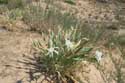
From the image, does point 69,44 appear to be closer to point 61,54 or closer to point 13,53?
point 61,54

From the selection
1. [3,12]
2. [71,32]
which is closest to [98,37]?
[71,32]

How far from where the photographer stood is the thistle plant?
Answer: 4.43m

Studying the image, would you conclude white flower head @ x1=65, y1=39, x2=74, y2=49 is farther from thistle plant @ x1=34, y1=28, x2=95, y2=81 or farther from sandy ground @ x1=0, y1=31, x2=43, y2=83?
sandy ground @ x1=0, y1=31, x2=43, y2=83

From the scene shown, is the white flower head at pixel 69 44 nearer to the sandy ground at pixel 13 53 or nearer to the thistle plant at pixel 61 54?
the thistle plant at pixel 61 54

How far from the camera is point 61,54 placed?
14.8ft

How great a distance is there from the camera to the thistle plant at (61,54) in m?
4.43

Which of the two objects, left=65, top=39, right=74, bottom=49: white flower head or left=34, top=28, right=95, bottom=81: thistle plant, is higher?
left=65, top=39, right=74, bottom=49: white flower head

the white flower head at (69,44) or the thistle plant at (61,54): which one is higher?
the white flower head at (69,44)

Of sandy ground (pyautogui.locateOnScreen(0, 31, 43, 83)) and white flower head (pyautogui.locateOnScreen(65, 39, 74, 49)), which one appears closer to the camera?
sandy ground (pyautogui.locateOnScreen(0, 31, 43, 83))

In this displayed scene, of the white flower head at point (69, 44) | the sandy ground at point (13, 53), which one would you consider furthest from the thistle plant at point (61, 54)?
the sandy ground at point (13, 53)

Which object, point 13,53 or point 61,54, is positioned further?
point 13,53

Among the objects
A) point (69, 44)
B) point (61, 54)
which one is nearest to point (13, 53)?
point (61, 54)

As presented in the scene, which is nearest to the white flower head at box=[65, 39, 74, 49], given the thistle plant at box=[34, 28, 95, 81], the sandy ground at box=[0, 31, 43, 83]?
the thistle plant at box=[34, 28, 95, 81]

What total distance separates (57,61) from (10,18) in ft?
6.72
